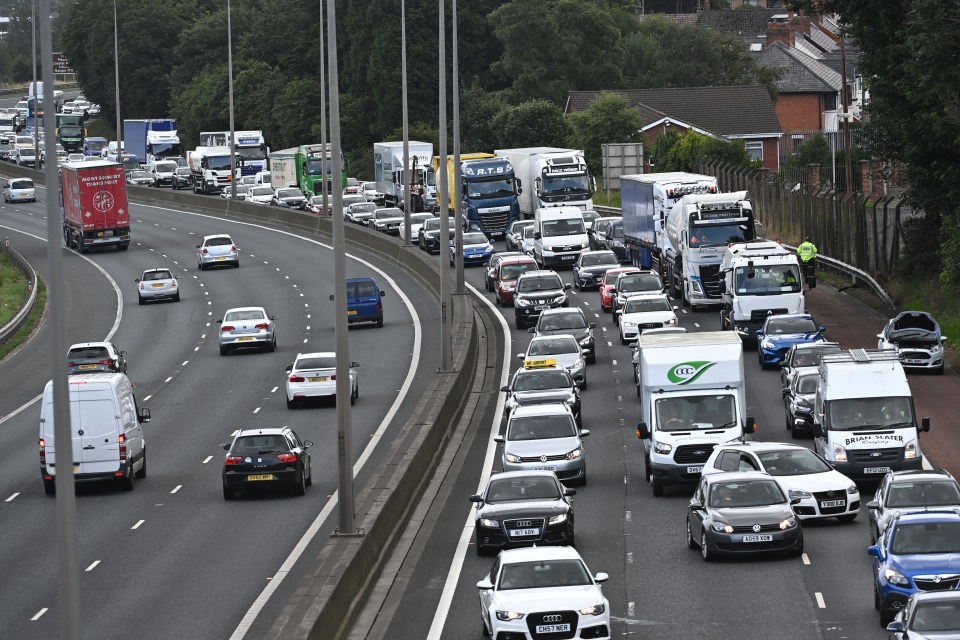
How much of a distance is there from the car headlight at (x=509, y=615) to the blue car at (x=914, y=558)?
189 inches

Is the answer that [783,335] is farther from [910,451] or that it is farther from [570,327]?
[910,451]

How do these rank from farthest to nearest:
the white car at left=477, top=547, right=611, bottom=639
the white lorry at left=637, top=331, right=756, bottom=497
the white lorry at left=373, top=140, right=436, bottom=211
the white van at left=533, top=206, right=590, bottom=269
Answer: the white lorry at left=373, top=140, right=436, bottom=211 < the white van at left=533, top=206, right=590, bottom=269 < the white lorry at left=637, top=331, right=756, bottom=497 < the white car at left=477, top=547, right=611, bottom=639

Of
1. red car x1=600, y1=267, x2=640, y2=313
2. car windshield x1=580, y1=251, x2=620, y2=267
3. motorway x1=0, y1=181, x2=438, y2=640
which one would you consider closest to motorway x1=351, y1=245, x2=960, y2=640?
motorway x1=0, y1=181, x2=438, y2=640

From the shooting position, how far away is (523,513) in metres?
26.9

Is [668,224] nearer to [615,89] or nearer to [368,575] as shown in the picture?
[368,575]

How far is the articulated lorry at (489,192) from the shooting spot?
77.4 m

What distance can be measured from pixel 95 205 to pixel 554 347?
45.9 m

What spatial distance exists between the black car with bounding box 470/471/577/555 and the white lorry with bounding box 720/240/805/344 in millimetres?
21799

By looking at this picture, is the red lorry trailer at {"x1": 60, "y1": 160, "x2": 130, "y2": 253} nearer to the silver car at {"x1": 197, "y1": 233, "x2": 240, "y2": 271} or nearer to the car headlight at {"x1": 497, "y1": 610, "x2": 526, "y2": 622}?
the silver car at {"x1": 197, "y1": 233, "x2": 240, "y2": 271}

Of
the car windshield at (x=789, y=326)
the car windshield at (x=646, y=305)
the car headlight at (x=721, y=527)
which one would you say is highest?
the car windshield at (x=646, y=305)

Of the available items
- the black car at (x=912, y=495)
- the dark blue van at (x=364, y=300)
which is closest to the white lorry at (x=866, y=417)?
the black car at (x=912, y=495)

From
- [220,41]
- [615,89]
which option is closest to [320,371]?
[615,89]

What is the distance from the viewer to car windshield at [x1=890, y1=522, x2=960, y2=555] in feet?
71.3

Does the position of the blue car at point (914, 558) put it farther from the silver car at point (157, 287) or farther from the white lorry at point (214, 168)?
the white lorry at point (214, 168)
